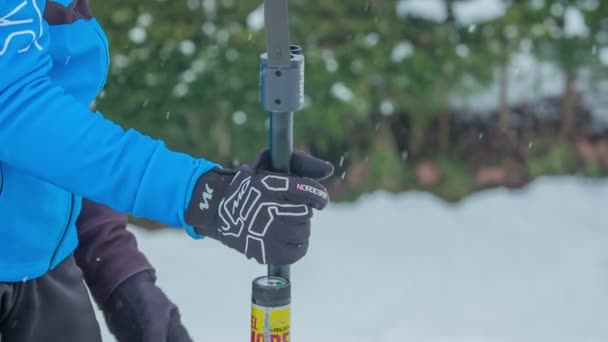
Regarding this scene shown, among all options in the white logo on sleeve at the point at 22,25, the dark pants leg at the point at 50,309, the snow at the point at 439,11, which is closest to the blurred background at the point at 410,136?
the snow at the point at 439,11

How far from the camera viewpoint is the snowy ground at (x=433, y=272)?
3.89 m

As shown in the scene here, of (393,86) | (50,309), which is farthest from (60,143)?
(393,86)

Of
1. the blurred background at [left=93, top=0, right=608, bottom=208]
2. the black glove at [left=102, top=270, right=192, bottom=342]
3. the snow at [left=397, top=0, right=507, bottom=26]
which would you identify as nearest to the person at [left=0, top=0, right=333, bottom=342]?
the black glove at [left=102, top=270, right=192, bottom=342]

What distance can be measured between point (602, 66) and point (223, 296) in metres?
2.37

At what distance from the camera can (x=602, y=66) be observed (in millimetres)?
5137

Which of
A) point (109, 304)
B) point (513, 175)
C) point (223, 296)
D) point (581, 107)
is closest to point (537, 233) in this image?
point (513, 175)

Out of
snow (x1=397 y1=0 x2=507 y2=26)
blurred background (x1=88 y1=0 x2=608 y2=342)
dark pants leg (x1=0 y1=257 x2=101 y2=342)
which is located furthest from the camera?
snow (x1=397 y1=0 x2=507 y2=26)

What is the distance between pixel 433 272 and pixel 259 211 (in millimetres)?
2751

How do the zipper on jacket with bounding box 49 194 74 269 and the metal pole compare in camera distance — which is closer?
the metal pole

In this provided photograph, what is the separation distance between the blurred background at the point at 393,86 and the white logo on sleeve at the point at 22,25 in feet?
9.73

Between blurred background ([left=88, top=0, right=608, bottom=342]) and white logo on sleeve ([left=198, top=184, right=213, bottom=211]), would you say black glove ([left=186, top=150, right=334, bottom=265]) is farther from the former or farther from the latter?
blurred background ([left=88, top=0, right=608, bottom=342])

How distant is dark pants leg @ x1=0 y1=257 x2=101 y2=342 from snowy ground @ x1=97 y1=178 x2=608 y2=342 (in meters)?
1.64

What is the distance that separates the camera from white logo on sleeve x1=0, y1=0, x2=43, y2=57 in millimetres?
1687

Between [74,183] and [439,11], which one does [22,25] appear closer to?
[74,183]
